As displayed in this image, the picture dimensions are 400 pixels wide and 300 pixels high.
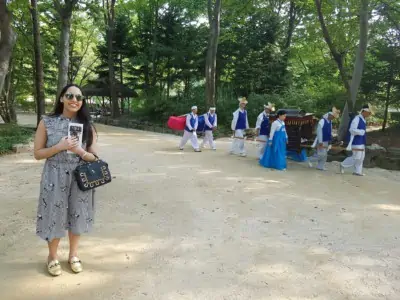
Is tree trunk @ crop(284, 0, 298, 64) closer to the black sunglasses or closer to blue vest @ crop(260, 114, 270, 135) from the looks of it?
blue vest @ crop(260, 114, 270, 135)

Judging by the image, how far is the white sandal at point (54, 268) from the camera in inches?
140

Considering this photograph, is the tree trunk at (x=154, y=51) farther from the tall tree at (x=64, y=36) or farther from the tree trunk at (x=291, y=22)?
the tall tree at (x=64, y=36)

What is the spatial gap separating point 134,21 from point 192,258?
28978 millimetres

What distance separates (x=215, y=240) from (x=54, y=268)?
78.4 inches

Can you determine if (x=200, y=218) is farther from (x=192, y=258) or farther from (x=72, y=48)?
(x=72, y=48)

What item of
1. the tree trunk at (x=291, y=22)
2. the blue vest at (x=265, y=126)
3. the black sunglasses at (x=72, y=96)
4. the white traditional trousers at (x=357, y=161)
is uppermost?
the tree trunk at (x=291, y=22)

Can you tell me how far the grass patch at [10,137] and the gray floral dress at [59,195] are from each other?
7936 millimetres

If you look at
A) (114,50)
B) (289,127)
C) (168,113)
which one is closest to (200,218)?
(289,127)

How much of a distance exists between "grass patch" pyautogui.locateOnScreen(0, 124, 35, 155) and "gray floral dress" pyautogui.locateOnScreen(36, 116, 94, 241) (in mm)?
7936

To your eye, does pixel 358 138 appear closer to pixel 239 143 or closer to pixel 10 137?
pixel 239 143

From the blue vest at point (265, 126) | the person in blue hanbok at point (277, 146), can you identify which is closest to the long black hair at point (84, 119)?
the person in blue hanbok at point (277, 146)

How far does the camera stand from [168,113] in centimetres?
2184

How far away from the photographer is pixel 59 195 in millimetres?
3387

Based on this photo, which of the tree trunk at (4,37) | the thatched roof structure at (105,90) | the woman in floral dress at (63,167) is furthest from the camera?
the thatched roof structure at (105,90)
